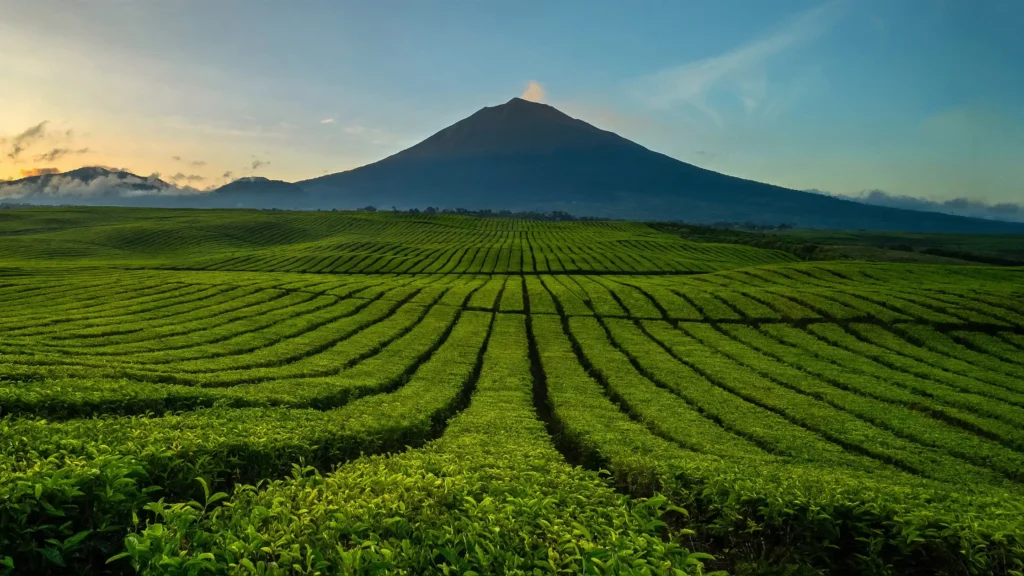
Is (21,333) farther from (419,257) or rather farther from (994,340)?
(419,257)

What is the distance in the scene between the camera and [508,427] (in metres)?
18.1

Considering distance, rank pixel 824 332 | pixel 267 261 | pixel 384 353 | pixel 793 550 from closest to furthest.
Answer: pixel 793 550, pixel 384 353, pixel 824 332, pixel 267 261

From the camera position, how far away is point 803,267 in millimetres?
68312

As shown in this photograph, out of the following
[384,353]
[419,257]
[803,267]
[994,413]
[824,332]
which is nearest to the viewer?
[994,413]

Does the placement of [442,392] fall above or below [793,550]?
below

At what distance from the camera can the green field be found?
21.5 ft

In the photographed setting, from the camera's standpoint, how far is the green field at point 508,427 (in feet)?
21.5

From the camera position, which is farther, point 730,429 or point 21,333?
point 21,333

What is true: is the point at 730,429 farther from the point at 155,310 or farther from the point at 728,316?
the point at 155,310

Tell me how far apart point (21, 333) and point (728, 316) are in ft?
151

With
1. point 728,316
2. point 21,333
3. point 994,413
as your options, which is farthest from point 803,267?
point 21,333

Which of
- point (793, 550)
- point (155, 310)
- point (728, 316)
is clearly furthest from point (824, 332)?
point (155, 310)

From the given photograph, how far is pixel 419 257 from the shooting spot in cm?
9362

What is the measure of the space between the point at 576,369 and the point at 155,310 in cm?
3091
